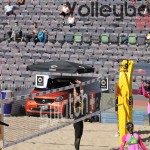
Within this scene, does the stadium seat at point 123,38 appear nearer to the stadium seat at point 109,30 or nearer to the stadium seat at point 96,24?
the stadium seat at point 109,30

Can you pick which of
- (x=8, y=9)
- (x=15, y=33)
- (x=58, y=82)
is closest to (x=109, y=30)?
(x=15, y=33)

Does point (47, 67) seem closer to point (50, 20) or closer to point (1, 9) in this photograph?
point (50, 20)

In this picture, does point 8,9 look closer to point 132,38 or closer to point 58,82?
point 132,38

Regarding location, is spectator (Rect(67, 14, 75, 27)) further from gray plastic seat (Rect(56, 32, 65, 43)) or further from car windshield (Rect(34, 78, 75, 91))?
car windshield (Rect(34, 78, 75, 91))

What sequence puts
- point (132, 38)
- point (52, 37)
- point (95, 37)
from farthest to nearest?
point (52, 37) → point (95, 37) → point (132, 38)

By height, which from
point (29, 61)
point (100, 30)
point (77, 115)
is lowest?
point (77, 115)

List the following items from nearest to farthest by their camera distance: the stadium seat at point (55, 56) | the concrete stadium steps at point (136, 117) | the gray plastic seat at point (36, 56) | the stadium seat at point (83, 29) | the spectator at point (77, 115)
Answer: the spectator at point (77, 115), the concrete stadium steps at point (136, 117), the stadium seat at point (55, 56), the gray plastic seat at point (36, 56), the stadium seat at point (83, 29)

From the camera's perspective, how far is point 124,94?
15.3 metres

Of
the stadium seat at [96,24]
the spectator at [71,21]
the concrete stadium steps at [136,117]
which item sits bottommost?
the concrete stadium steps at [136,117]

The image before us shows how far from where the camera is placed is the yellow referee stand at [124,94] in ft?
50.2

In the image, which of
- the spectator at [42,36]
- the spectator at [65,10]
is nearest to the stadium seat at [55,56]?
the spectator at [42,36]

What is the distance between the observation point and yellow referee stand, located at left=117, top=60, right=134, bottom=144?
15305 mm

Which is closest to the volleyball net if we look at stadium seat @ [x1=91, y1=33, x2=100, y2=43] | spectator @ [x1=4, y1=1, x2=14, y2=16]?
stadium seat @ [x1=91, y1=33, x2=100, y2=43]

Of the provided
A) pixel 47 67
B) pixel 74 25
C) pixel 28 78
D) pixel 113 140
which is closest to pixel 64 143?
pixel 113 140
